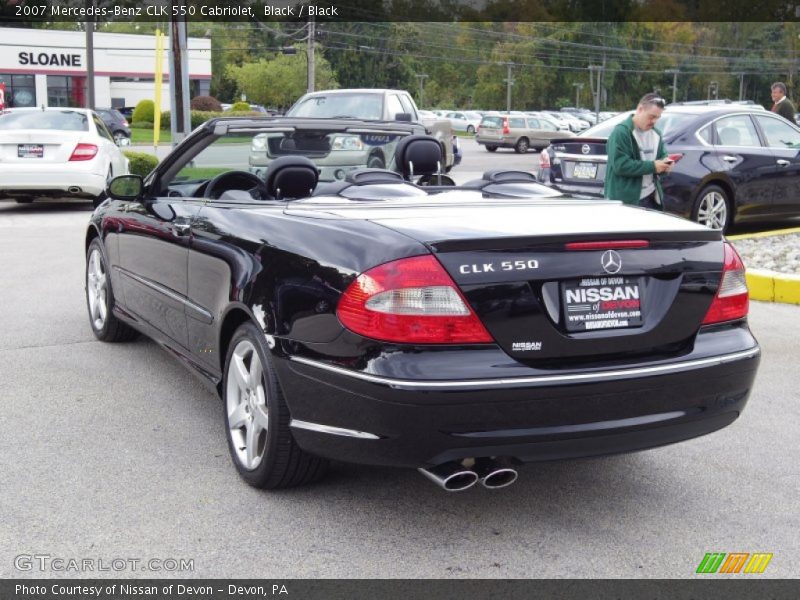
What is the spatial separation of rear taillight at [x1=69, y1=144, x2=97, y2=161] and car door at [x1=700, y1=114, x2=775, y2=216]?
8562 mm

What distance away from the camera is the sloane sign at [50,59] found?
60.1 meters

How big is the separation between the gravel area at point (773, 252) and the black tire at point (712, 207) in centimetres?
37

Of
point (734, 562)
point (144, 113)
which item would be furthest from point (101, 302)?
point (144, 113)

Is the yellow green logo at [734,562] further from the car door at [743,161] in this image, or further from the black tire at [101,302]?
the car door at [743,161]

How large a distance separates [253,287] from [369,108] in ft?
43.5

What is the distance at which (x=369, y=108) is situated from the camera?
1686 cm

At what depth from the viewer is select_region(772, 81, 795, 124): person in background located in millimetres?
15203

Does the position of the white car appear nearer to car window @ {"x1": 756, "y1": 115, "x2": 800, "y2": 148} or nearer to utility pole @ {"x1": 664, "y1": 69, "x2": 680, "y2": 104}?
car window @ {"x1": 756, "y1": 115, "x2": 800, "y2": 148}

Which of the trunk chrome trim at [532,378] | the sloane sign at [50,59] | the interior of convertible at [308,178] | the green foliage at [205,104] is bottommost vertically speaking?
the green foliage at [205,104]

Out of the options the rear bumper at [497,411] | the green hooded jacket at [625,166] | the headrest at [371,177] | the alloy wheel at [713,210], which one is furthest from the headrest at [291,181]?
the alloy wheel at [713,210]

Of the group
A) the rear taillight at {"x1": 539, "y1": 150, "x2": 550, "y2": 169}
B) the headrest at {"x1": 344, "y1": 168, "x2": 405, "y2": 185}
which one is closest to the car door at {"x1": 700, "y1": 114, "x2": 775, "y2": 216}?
the rear taillight at {"x1": 539, "y1": 150, "x2": 550, "y2": 169}

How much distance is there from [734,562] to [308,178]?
8.24ft

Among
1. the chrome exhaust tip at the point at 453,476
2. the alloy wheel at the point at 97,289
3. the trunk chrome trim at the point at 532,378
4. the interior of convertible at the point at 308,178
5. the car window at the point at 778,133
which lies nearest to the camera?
the trunk chrome trim at the point at 532,378
